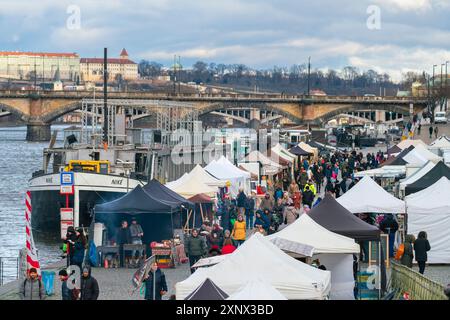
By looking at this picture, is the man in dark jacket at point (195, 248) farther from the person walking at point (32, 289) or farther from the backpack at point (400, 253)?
the person walking at point (32, 289)

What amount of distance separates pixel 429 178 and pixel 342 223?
6.83 m

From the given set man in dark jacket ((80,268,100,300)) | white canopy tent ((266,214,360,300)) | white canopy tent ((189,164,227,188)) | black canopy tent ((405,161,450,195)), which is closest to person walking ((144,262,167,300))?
man in dark jacket ((80,268,100,300))

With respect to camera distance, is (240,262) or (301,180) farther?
(301,180)

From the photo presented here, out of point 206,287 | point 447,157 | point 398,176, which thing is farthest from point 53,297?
point 447,157

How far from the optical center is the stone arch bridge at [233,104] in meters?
119

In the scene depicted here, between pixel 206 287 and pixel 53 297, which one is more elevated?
pixel 206 287

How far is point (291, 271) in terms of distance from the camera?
47.4 feet

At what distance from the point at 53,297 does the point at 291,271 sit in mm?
4981

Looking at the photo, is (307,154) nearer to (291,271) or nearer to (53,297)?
(53,297)

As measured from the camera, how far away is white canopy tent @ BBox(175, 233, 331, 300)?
46.4 feet

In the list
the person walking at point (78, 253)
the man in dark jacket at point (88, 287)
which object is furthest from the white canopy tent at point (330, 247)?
the person walking at point (78, 253)

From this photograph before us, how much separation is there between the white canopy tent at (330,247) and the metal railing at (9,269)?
7295 mm

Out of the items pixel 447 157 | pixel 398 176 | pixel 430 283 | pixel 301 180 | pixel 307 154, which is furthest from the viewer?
pixel 307 154

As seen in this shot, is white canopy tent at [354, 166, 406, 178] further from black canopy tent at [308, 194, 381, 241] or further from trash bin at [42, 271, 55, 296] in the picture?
trash bin at [42, 271, 55, 296]
